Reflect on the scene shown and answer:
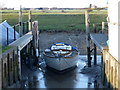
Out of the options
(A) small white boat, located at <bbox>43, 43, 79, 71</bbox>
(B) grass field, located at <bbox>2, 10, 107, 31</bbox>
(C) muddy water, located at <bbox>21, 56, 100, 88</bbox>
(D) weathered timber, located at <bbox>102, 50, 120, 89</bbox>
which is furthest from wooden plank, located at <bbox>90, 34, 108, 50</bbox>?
(B) grass field, located at <bbox>2, 10, 107, 31</bbox>

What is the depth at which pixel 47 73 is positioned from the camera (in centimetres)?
A: 1903

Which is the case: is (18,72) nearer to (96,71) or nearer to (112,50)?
(112,50)

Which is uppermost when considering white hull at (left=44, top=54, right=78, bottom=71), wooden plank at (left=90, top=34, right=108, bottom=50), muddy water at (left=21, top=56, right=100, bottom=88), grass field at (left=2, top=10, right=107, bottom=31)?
wooden plank at (left=90, top=34, right=108, bottom=50)

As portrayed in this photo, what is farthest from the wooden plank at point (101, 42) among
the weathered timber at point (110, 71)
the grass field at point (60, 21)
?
the grass field at point (60, 21)

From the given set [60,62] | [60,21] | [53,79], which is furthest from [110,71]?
[60,21]

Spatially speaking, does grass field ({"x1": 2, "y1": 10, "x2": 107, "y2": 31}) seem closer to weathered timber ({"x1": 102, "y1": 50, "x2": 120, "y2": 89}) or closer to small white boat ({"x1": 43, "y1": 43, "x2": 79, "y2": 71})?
small white boat ({"x1": 43, "y1": 43, "x2": 79, "y2": 71})

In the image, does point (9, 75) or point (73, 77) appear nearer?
point (9, 75)

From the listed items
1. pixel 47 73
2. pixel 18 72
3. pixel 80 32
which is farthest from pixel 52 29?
pixel 18 72

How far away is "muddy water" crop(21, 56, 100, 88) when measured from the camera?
16078 mm

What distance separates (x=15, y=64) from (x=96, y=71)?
7.03 m

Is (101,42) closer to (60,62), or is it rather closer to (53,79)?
(60,62)

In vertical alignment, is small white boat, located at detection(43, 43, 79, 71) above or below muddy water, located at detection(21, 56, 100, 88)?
above

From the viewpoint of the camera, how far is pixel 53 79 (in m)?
17.5

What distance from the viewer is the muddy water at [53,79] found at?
1608cm
